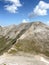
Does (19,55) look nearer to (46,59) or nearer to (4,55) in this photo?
(4,55)

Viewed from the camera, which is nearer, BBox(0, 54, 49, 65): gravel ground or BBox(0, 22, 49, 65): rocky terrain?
BBox(0, 54, 49, 65): gravel ground

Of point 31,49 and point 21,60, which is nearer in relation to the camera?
point 21,60

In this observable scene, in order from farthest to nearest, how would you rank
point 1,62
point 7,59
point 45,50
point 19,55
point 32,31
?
point 32,31 < point 45,50 < point 19,55 < point 7,59 < point 1,62

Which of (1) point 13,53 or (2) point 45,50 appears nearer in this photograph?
(1) point 13,53

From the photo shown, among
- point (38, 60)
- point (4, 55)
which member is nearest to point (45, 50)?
point (38, 60)

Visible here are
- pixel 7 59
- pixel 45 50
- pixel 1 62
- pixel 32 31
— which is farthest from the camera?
pixel 32 31

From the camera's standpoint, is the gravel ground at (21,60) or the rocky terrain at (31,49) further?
the rocky terrain at (31,49)

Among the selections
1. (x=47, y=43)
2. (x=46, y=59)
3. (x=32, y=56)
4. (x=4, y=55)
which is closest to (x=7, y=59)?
(x=4, y=55)

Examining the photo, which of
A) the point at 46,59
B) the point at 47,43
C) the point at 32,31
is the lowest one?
the point at 46,59

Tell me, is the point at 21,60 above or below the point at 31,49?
below

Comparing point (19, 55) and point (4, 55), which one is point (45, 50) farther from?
point (4, 55)

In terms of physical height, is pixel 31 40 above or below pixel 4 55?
above
